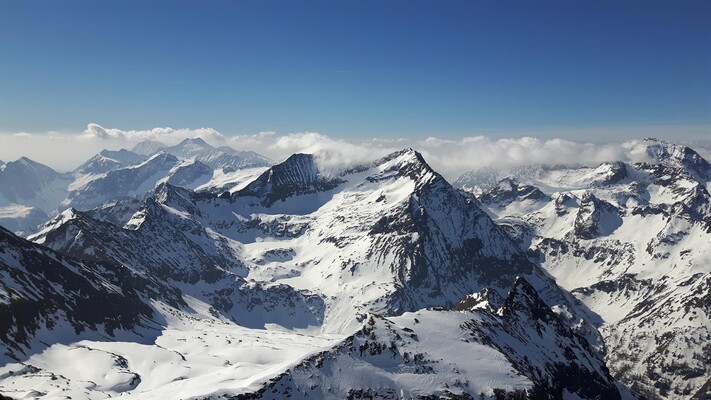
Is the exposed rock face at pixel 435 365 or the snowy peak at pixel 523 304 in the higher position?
the snowy peak at pixel 523 304

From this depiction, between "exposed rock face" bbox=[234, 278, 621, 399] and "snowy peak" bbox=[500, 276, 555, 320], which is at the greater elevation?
"snowy peak" bbox=[500, 276, 555, 320]

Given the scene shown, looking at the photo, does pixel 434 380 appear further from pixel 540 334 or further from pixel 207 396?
pixel 540 334

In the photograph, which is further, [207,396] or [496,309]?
[496,309]

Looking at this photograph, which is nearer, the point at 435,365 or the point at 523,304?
the point at 435,365

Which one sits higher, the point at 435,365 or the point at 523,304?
the point at 523,304

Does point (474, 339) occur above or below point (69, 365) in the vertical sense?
above

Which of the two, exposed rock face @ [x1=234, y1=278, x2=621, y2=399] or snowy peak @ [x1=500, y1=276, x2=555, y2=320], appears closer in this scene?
exposed rock face @ [x1=234, y1=278, x2=621, y2=399]

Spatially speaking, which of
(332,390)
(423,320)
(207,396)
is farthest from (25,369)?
(423,320)

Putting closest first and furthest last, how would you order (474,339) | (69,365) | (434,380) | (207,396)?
(207,396), (434,380), (474,339), (69,365)

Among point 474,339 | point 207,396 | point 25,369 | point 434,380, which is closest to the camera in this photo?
point 207,396

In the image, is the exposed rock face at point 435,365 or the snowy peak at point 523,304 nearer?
the exposed rock face at point 435,365

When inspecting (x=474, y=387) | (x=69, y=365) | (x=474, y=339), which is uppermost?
(x=474, y=339)
